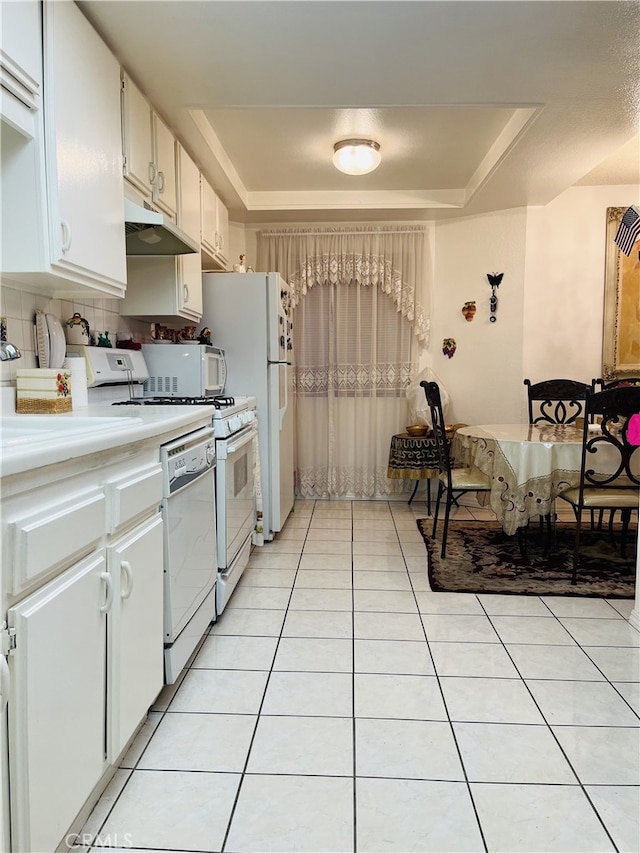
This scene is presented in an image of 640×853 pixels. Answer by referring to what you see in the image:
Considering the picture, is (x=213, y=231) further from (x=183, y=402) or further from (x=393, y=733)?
(x=393, y=733)

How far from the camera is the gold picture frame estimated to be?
14.3 feet

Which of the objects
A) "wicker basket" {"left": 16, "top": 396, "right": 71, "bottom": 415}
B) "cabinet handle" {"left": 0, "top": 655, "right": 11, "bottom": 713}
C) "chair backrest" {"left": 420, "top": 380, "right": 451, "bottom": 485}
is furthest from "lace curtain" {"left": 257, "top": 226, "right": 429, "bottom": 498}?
"cabinet handle" {"left": 0, "top": 655, "right": 11, "bottom": 713}

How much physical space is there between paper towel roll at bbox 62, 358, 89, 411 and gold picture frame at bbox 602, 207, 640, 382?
3.93 metres

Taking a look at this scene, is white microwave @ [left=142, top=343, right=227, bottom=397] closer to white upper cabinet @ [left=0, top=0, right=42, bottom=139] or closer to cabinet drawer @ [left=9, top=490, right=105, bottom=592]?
white upper cabinet @ [left=0, top=0, right=42, bottom=139]

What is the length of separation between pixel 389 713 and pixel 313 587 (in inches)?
43.1

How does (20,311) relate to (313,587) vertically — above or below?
above

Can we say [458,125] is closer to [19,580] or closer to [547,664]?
[547,664]

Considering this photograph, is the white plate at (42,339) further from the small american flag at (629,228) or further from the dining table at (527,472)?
the small american flag at (629,228)

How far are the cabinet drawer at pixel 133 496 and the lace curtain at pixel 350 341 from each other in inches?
126

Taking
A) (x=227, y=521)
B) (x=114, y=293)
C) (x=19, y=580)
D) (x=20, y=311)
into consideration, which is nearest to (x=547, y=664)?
(x=227, y=521)

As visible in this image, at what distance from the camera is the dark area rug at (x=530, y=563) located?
2.76 m

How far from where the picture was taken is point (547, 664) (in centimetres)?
204

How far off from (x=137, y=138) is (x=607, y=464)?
267cm

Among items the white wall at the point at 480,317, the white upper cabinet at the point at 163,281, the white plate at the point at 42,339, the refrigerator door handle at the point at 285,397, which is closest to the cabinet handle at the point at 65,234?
the white plate at the point at 42,339
